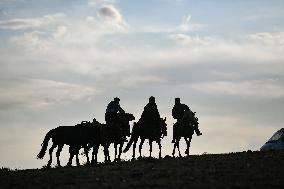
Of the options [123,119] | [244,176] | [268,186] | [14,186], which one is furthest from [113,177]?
[123,119]

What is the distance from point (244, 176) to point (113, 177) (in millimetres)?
4726

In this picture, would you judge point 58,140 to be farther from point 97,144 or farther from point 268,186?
point 268,186

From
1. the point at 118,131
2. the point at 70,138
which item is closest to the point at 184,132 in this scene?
the point at 118,131

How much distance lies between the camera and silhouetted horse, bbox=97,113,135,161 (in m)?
29.3

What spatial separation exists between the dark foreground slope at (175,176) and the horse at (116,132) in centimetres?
612

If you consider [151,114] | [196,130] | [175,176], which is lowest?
[175,176]

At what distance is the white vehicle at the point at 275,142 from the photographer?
32.5 meters

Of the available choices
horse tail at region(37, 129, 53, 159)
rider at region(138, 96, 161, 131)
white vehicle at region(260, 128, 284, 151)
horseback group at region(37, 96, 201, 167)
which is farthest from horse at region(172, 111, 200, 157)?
horse tail at region(37, 129, 53, 159)

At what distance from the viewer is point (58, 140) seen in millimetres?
27734

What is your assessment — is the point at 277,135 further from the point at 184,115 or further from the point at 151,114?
the point at 151,114

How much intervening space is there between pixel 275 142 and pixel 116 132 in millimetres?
10015

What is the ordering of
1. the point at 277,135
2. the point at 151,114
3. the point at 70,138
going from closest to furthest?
the point at 70,138, the point at 151,114, the point at 277,135

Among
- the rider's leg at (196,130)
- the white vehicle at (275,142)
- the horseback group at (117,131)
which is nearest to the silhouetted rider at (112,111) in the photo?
the horseback group at (117,131)

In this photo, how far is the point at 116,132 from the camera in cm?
3039
